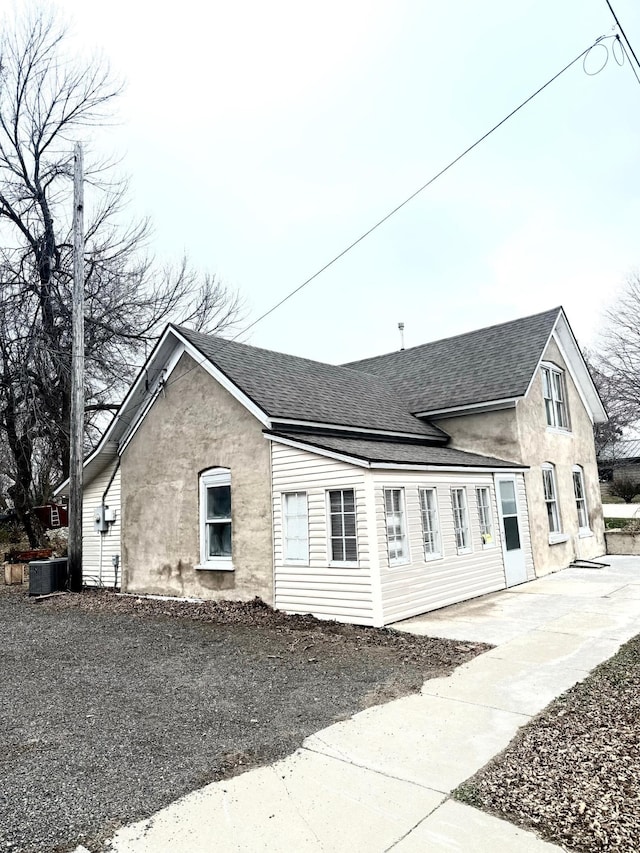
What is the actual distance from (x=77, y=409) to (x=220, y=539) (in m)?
5.41

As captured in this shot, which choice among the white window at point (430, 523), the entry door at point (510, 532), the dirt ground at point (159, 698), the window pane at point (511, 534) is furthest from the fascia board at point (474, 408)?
the dirt ground at point (159, 698)

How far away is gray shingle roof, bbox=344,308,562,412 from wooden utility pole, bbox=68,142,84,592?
8.90 m

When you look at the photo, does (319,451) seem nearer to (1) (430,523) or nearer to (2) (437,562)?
(1) (430,523)

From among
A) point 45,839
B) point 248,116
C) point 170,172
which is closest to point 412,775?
point 45,839

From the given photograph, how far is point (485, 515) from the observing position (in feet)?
39.6

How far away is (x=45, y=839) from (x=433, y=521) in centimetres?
811

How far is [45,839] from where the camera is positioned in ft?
10.4

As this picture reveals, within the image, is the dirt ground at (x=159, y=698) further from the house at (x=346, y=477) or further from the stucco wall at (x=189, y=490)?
the house at (x=346, y=477)

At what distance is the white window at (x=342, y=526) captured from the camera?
909 centimetres

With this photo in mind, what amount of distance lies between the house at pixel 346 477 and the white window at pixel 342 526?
0.02 m

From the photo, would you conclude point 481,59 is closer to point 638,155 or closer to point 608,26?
point 608,26

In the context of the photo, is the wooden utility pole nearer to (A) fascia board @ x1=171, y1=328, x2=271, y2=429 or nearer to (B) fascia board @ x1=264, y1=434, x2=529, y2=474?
(A) fascia board @ x1=171, y1=328, x2=271, y2=429

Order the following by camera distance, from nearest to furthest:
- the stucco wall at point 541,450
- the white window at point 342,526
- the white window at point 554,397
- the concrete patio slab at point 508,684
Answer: the concrete patio slab at point 508,684 < the white window at point 342,526 < the stucco wall at point 541,450 < the white window at point 554,397

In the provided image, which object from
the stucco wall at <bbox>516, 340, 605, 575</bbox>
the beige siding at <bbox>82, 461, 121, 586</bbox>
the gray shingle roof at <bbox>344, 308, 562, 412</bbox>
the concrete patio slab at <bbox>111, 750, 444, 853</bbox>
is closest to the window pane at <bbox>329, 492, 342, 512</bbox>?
the concrete patio slab at <bbox>111, 750, 444, 853</bbox>
